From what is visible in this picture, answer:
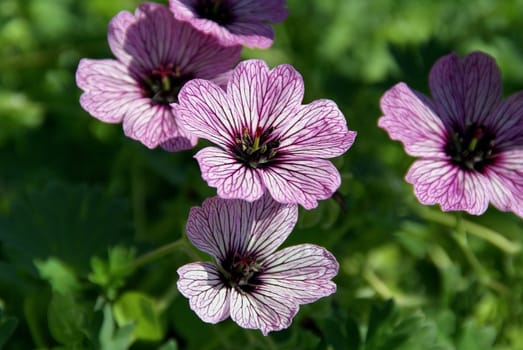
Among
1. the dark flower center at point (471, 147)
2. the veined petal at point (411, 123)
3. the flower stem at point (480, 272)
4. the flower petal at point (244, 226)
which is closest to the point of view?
the flower petal at point (244, 226)

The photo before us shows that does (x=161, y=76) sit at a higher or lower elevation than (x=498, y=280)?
higher

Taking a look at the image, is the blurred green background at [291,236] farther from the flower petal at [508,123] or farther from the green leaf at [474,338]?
the flower petal at [508,123]

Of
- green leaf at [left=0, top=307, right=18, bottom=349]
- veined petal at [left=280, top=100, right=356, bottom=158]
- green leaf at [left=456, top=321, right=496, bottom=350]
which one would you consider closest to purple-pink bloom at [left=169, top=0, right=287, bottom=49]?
veined petal at [left=280, top=100, right=356, bottom=158]

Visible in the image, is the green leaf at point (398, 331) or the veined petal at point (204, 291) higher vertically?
the veined petal at point (204, 291)

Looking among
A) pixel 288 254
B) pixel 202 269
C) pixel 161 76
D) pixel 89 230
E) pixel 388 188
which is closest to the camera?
pixel 202 269

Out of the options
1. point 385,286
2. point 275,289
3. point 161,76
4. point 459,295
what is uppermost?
point 161,76

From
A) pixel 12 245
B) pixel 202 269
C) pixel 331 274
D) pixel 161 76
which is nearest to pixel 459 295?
pixel 331 274

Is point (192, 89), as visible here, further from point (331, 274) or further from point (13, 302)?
point (13, 302)

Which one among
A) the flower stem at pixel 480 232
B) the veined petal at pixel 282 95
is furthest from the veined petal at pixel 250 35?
the flower stem at pixel 480 232
